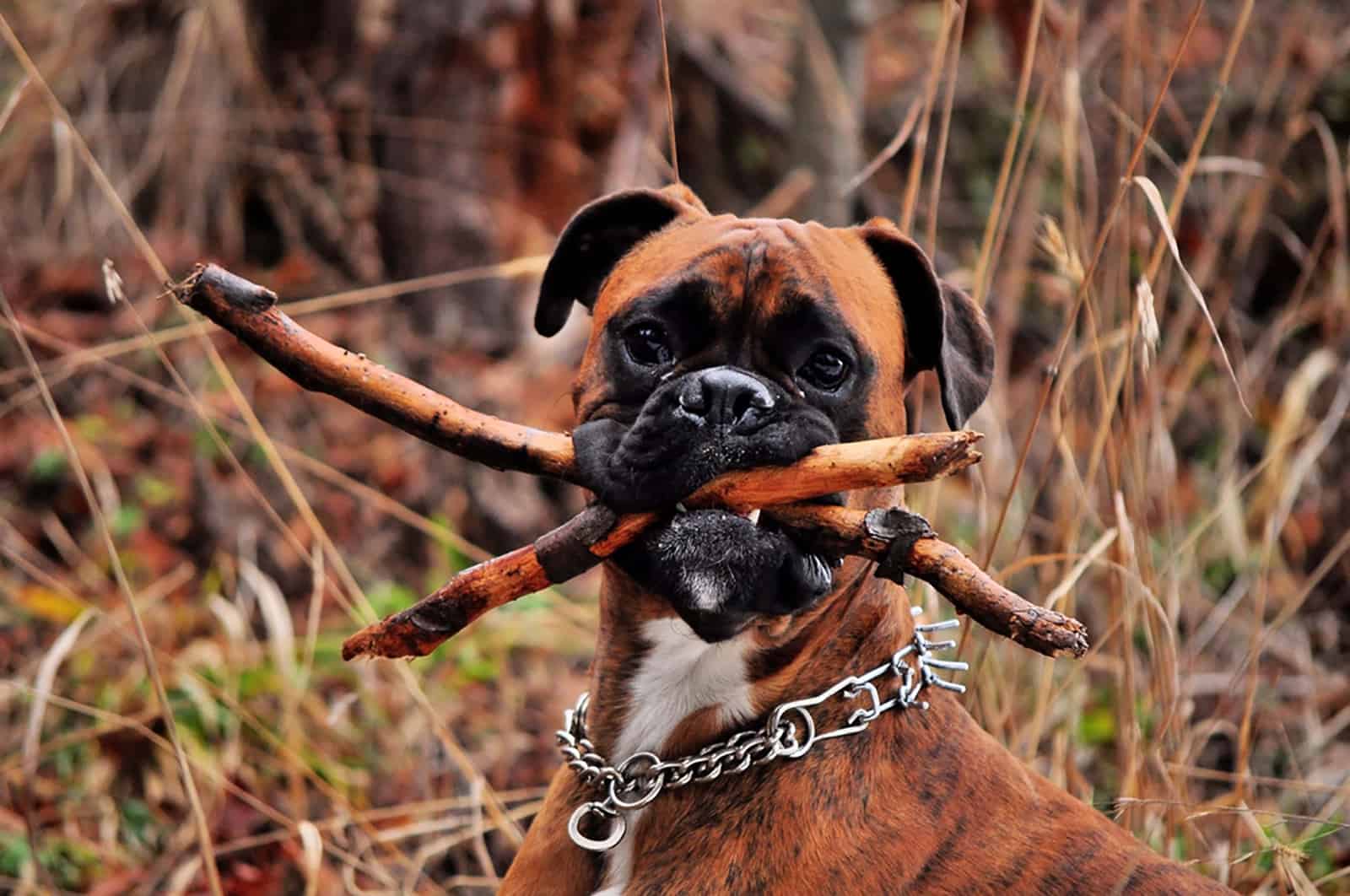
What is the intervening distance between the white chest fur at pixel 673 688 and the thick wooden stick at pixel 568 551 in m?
0.43

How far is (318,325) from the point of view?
763cm

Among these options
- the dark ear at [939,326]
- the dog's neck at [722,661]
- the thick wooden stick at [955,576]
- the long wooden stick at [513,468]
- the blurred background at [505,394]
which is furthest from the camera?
the blurred background at [505,394]

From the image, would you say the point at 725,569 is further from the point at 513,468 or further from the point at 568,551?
the point at 513,468

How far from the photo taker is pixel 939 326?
128 inches

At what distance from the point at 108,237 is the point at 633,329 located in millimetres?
5639

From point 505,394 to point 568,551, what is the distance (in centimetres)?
433

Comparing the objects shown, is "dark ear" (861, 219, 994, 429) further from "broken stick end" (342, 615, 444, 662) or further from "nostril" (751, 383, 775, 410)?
"broken stick end" (342, 615, 444, 662)

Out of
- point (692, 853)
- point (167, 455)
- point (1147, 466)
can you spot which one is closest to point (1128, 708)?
point (1147, 466)

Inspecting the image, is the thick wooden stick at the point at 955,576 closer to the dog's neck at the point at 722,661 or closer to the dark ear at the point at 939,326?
the dog's neck at the point at 722,661

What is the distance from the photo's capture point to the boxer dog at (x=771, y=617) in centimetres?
272

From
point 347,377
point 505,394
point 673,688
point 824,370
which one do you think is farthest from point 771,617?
point 505,394

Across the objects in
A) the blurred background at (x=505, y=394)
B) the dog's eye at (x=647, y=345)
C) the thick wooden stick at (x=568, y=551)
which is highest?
the dog's eye at (x=647, y=345)

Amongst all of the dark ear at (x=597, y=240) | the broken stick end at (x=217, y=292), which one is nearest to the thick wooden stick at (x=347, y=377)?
the broken stick end at (x=217, y=292)

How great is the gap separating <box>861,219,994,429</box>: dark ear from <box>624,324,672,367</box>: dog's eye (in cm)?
58
